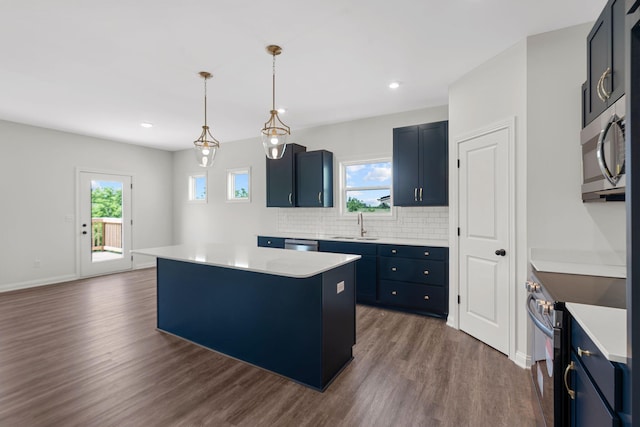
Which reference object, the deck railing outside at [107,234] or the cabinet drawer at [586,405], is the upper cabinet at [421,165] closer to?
the cabinet drawer at [586,405]

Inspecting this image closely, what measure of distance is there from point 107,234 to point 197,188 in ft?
6.60

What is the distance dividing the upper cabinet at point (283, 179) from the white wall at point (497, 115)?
2535 mm

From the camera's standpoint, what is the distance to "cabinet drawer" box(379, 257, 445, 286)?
3.61 meters

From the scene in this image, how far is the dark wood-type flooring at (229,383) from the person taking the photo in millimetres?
1917

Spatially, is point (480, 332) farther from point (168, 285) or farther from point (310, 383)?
point (168, 285)

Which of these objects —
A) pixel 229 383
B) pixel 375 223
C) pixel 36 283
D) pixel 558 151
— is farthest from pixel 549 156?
pixel 36 283

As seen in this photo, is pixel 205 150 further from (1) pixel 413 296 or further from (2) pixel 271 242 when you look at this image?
(1) pixel 413 296

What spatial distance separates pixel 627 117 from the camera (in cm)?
81

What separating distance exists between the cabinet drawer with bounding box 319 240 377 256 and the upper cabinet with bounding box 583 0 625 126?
2.56 meters

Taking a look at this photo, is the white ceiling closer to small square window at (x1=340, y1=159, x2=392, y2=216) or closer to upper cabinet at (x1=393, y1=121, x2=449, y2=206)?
upper cabinet at (x1=393, y1=121, x2=449, y2=206)

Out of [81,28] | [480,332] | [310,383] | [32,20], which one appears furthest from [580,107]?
[32,20]

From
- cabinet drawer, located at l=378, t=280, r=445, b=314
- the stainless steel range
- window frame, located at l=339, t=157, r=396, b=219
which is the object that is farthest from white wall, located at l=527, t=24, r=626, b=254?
window frame, located at l=339, t=157, r=396, b=219

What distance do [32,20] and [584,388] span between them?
405cm

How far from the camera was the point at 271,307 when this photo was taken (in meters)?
2.44
